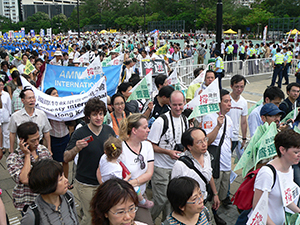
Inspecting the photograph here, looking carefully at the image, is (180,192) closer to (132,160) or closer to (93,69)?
(132,160)

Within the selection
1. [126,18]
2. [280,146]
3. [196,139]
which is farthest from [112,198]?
[126,18]

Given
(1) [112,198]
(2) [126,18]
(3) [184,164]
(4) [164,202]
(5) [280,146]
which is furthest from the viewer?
(2) [126,18]

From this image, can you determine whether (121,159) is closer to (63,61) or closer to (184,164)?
(184,164)

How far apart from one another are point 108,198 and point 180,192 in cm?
64

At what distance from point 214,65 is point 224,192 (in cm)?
865

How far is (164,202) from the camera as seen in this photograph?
13.3 ft

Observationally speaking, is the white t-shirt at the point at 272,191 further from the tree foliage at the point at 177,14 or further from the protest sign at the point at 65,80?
the tree foliage at the point at 177,14

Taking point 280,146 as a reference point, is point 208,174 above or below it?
below

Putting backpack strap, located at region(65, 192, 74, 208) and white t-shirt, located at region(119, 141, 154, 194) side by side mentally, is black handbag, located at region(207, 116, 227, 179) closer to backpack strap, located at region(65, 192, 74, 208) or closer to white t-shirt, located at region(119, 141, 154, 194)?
white t-shirt, located at region(119, 141, 154, 194)

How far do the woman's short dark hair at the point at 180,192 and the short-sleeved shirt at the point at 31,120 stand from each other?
301cm

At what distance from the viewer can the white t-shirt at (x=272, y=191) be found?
2882 millimetres

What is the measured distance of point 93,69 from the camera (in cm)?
772

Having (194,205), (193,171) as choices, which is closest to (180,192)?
(194,205)

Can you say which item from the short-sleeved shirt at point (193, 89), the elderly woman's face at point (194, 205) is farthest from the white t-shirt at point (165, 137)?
the short-sleeved shirt at point (193, 89)
